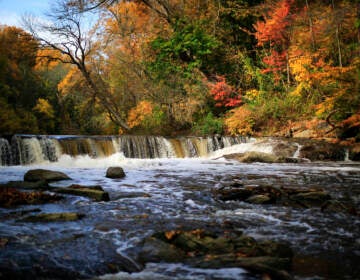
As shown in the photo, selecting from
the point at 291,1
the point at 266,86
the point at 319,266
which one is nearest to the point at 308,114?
the point at 266,86

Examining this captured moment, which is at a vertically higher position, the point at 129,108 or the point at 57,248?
the point at 129,108

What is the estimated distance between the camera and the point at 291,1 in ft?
63.5

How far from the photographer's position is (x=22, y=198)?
6.25 meters

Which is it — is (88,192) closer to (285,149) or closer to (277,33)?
(285,149)

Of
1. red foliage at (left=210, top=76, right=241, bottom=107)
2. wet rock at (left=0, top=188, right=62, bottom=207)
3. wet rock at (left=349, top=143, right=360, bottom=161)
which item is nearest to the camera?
wet rock at (left=0, top=188, right=62, bottom=207)

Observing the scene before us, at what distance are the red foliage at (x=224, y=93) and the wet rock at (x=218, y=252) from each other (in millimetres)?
16848

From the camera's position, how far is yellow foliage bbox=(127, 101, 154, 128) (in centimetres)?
2341

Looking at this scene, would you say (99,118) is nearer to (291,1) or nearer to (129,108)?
(129,108)

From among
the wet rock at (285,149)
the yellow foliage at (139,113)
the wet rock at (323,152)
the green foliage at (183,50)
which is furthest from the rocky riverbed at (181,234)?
the green foliage at (183,50)

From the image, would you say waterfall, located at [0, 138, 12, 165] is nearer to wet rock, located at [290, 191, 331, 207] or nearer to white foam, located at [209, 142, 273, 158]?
white foam, located at [209, 142, 273, 158]

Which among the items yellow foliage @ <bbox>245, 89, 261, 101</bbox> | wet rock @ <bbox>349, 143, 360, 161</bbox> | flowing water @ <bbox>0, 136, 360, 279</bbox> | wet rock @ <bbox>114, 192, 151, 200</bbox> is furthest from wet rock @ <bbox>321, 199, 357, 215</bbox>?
yellow foliage @ <bbox>245, 89, 261, 101</bbox>

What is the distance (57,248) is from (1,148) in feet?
34.9

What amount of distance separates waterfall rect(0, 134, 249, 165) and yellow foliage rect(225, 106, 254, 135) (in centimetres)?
130

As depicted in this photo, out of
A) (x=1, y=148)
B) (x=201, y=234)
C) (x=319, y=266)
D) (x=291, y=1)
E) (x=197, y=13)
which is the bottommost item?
(x=319, y=266)
